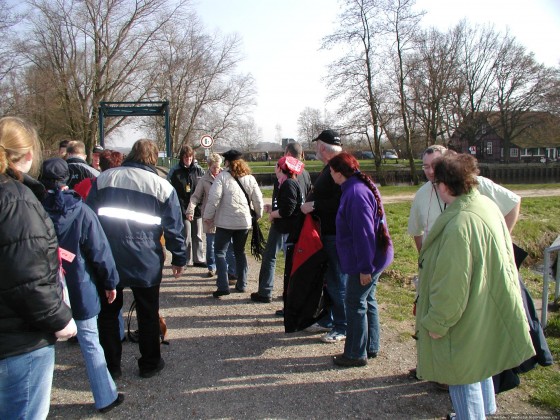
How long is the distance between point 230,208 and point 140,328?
2.24 metres

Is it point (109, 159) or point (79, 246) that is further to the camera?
point (109, 159)

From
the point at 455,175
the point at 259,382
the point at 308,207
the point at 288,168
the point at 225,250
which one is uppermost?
the point at 288,168

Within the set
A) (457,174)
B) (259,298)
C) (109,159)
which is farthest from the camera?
(259,298)

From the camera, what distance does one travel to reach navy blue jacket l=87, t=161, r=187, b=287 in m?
3.61

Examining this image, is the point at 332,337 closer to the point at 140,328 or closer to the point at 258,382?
the point at 258,382

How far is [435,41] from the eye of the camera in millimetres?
33375

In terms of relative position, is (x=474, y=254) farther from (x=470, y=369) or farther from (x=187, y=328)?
(x=187, y=328)

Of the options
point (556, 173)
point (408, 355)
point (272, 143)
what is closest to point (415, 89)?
point (556, 173)

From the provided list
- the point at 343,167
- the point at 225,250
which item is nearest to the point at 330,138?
the point at 343,167

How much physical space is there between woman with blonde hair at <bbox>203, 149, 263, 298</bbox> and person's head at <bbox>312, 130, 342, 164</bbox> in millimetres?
1699

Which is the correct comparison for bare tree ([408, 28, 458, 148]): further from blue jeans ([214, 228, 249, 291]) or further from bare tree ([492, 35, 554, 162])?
blue jeans ([214, 228, 249, 291])

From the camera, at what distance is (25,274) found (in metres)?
1.88

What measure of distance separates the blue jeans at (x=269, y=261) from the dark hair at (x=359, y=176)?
1856 millimetres

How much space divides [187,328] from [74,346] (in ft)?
3.73
